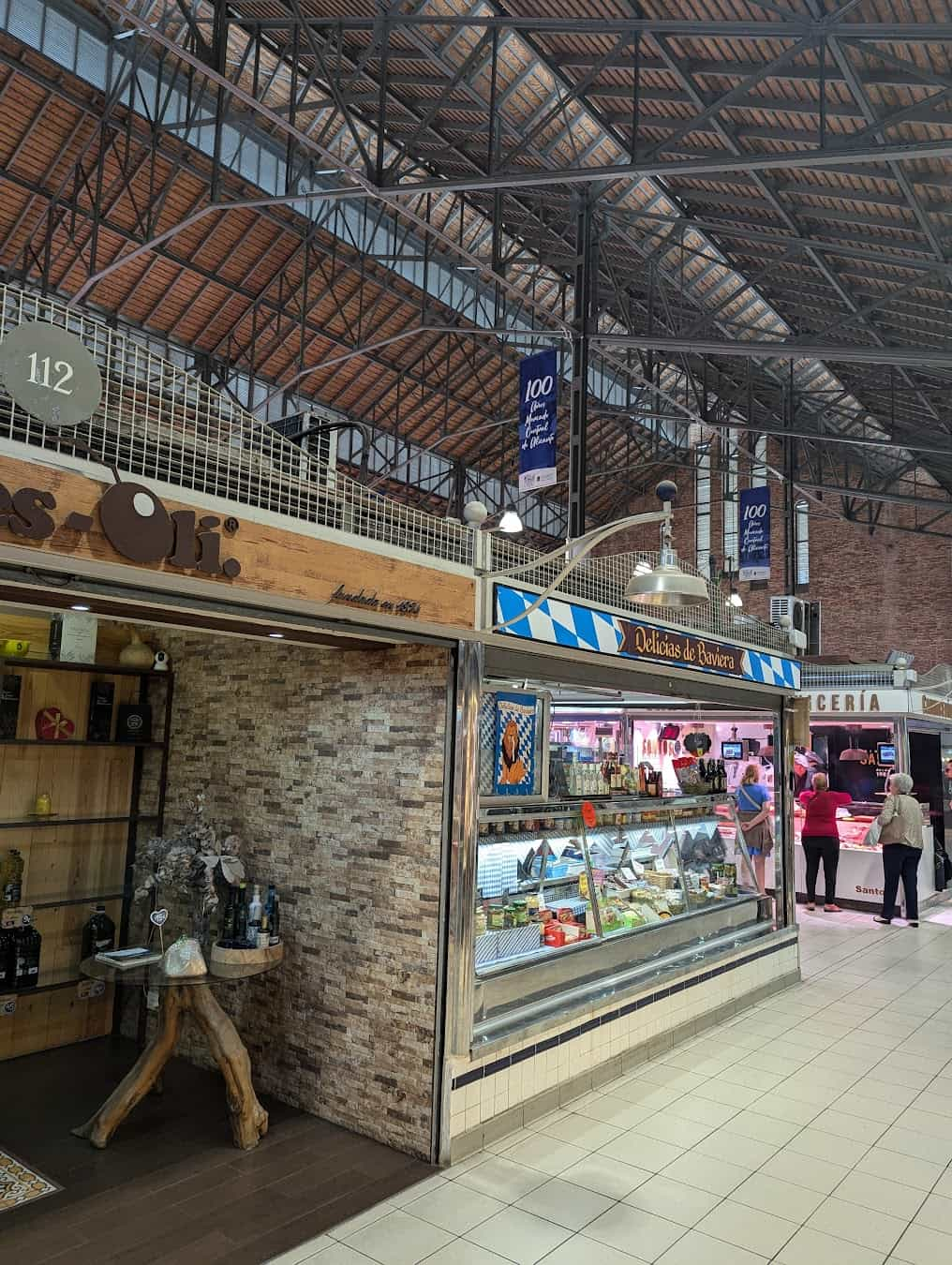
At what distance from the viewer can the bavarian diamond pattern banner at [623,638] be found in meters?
4.59

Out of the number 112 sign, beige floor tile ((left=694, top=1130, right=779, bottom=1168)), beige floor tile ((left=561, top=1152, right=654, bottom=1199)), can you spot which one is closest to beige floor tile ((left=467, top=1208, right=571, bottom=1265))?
beige floor tile ((left=561, top=1152, right=654, bottom=1199))

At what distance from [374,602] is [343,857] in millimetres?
1799

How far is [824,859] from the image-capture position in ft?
38.5

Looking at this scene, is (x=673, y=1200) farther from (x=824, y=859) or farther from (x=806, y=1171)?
(x=824, y=859)

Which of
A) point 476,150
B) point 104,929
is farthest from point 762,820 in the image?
point 476,150

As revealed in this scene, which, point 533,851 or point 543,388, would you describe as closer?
point 533,851

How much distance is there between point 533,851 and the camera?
5406 millimetres

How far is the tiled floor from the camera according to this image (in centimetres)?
356

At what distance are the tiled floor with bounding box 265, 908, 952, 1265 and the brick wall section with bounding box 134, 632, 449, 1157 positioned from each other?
25.2 inches

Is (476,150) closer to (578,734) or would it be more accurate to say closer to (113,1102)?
(578,734)

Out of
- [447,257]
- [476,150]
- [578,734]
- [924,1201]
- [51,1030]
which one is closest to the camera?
[924,1201]

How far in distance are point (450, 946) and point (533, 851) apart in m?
1.24

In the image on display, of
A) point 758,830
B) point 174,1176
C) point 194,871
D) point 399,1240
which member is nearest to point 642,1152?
point 399,1240

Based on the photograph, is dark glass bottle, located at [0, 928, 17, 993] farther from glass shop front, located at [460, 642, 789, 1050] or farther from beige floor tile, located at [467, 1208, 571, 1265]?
beige floor tile, located at [467, 1208, 571, 1265]
